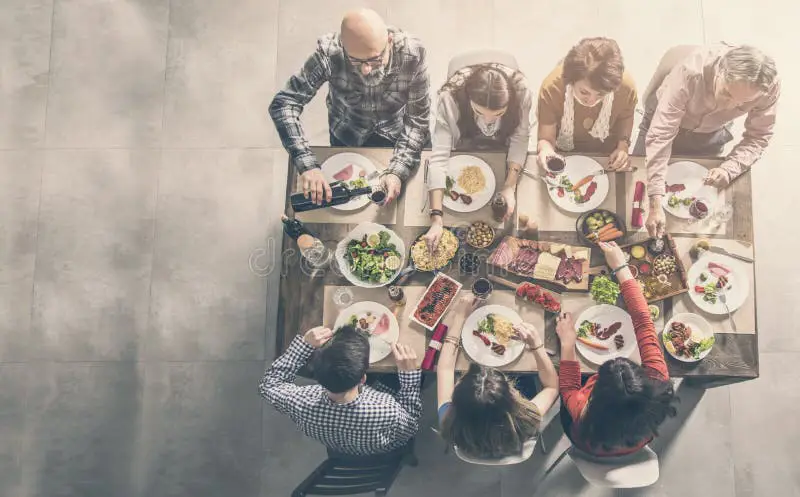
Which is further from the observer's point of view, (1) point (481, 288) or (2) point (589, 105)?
(2) point (589, 105)

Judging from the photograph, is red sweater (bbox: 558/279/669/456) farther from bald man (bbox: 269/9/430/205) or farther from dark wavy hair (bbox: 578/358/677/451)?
bald man (bbox: 269/9/430/205)

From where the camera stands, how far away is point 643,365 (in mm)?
2111

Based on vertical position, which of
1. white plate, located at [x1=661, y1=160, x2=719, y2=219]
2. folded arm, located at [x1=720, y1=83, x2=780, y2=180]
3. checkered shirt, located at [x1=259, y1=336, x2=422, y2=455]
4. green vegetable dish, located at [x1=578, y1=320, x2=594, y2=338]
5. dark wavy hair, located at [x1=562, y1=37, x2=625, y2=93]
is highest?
dark wavy hair, located at [x1=562, y1=37, x2=625, y2=93]

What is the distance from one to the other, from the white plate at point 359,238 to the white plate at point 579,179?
73 centimetres

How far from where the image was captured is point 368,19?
2010mm

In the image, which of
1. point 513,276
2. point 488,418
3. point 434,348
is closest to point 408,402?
point 434,348

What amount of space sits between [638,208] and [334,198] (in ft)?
4.45

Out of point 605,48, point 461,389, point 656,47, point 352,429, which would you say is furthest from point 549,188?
point 656,47

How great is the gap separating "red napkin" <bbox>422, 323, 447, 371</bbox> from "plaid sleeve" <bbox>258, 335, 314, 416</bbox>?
50 centimetres

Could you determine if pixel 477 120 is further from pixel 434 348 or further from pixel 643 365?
pixel 643 365

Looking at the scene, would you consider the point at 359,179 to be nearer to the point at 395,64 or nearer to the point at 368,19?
the point at 395,64

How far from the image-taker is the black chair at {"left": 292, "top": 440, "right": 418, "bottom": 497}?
2088 millimetres

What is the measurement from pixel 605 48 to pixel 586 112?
0.34 metres

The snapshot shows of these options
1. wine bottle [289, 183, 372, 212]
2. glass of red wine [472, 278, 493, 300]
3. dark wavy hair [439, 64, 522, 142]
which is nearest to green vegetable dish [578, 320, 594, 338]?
glass of red wine [472, 278, 493, 300]
